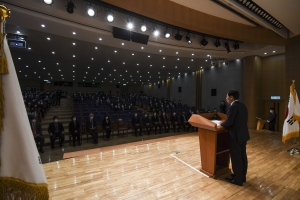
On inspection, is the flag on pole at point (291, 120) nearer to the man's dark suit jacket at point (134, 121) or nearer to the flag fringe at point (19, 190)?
the man's dark suit jacket at point (134, 121)

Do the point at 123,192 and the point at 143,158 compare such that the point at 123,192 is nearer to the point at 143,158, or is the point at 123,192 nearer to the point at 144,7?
the point at 143,158

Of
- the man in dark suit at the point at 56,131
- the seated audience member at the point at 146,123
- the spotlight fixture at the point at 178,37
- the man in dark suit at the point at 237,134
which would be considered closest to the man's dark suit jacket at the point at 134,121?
the seated audience member at the point at 146,123

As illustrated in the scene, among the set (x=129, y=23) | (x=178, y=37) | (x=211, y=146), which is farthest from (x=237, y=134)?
(x=178, y=37)

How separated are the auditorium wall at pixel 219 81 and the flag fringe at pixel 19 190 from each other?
36.2 ft

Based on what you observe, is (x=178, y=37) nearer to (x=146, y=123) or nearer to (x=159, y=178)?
(x=146, y=123)

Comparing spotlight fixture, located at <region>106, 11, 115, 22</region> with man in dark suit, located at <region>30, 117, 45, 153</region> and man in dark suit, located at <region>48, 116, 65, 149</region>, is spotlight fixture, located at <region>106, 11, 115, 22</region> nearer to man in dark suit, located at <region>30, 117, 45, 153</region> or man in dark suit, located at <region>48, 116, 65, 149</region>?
man in dark suit, located at <region>48, 116, 65, 149</region>

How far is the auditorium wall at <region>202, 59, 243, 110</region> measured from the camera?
10.3 metres

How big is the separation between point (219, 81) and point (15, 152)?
1270cm

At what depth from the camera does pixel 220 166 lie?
2998mm

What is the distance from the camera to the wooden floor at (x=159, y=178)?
2.29 meters

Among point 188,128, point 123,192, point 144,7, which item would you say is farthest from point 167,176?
point 188,128

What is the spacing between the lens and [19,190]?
3.12ft

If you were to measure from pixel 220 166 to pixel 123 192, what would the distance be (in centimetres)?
193

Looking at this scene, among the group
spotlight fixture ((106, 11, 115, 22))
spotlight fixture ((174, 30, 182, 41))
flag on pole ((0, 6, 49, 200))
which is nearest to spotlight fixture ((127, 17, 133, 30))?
spotlight fixture ((106, 11, 115, 22))
